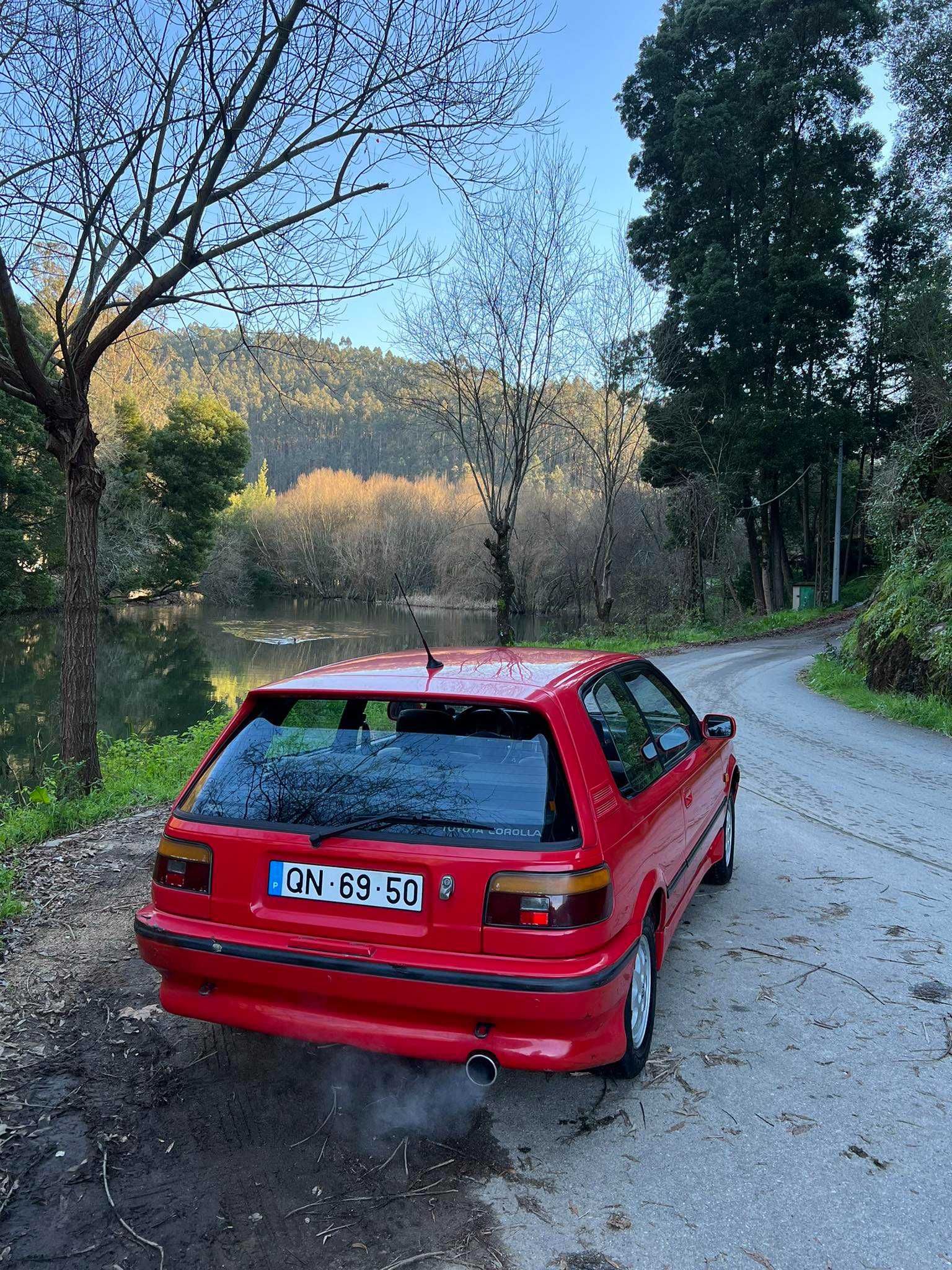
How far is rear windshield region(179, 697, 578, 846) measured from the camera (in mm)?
2729

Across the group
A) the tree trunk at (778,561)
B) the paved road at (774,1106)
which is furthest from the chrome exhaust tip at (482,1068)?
the tree trunk at (778,561)

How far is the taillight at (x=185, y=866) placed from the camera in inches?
115

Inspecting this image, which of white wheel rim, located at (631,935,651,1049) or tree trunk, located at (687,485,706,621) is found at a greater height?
tree trunk, located at (687,485,706,621)

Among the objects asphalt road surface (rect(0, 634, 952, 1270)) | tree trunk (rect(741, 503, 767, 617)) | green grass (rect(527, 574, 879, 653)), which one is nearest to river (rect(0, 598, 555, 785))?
green grass (rect(527, 574, 879, 653))

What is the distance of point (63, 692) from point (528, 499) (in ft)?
137

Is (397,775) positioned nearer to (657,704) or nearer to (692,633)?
(657,704)

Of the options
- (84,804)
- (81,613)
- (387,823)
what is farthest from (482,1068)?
(81,613)

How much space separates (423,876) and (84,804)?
5546mm

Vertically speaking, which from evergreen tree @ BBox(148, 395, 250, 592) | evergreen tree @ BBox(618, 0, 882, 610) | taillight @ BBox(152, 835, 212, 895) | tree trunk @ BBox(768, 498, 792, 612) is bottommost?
taillight @ BBox(152, 835, 212, 895)

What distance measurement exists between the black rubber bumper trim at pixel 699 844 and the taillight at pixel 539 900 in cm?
107

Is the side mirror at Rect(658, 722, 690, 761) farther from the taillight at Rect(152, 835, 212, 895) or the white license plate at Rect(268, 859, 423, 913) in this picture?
the taillight at Rect(152, 835, 212, 895)

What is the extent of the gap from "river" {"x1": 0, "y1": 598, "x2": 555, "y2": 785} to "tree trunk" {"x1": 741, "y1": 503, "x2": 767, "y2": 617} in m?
8.58

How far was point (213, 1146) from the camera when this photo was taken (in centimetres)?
270

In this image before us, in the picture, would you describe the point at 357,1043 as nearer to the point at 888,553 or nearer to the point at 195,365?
the point at 195,365
